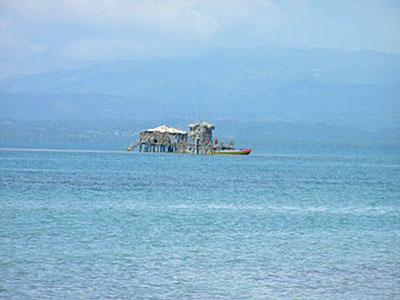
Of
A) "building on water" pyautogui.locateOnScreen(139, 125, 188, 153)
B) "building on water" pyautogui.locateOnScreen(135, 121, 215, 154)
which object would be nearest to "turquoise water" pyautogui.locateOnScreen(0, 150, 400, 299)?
"building on water" pyautogui.locateOnScreen(135, 121, 215, 154)

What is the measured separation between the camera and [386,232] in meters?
34.0

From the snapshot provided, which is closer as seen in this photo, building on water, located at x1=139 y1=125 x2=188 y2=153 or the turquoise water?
the turquoise water

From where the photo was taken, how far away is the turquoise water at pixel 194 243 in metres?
21.9

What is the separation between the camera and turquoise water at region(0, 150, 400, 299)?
71.7 ft

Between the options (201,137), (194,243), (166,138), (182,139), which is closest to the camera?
(194,243)

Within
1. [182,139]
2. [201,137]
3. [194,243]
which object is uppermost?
[201,137]

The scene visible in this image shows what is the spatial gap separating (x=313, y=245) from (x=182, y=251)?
206 inches

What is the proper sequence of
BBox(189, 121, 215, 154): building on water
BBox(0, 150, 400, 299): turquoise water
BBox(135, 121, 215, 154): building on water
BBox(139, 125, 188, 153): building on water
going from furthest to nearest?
BBox(139, 125, 188, 153): building on water < BBox(135, 121, 215, 154): building on water < BBox(189, 121, 215, 154): building on water < BBox(0, 150, 400, 299): turquoise water

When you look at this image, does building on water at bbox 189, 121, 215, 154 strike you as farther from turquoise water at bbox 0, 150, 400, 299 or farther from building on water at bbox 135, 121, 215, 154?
turquoise water at bbox 0, 150, 400, 299

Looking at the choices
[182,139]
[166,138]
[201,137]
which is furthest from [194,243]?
[182,139]

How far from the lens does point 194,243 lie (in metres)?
29.3

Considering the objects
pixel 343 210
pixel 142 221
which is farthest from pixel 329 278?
pixel 343 210

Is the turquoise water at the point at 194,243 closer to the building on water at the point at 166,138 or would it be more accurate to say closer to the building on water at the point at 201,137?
the building on water at the point at 201,137

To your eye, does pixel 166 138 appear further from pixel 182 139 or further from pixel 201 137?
pixel 201 137
